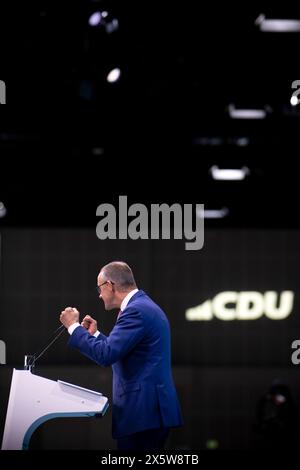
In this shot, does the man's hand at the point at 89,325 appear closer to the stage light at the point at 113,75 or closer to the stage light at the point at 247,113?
the stage light at the point at 113,75

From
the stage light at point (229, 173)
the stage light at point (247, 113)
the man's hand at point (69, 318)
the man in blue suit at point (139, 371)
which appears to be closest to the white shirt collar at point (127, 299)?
the man in blue suit at point (139, 371)

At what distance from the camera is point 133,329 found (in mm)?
3355

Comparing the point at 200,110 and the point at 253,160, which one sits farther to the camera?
the point at 253,160

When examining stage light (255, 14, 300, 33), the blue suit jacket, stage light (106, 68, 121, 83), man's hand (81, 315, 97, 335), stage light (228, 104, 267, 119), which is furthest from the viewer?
stage light (228, 104, 267, 119)

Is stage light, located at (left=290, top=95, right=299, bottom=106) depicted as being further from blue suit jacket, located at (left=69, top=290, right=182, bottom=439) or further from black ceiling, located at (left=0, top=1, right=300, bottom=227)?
blue suit jacket, located at (left=69, top=290, right=182, bottom=439)

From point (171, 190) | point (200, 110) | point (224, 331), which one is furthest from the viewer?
point (224, 331)

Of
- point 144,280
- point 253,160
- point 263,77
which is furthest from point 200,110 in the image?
point 144,280

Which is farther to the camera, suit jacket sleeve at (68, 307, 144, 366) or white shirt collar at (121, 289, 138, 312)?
white shirt collar at (121, 289, 138, 312)

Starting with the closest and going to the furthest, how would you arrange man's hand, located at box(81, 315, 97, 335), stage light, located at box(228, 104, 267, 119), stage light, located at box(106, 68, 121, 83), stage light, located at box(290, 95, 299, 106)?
man's hand, located at box(81, 315, 97, 335) < stage light, located at box(106, 68, 121, 83) < stage light, located at box(290, 95, 299, 106) < stage light, located at box(228, 104, 267, 119)

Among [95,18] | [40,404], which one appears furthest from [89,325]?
[95,18]

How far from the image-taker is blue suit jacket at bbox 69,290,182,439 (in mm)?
3361

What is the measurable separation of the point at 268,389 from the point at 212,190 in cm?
248

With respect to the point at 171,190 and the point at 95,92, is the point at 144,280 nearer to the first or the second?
the point at 171,190

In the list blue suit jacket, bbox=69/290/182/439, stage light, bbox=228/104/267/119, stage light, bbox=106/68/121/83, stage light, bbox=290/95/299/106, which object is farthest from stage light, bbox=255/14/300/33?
blue suit jacket, bbox=69/290/182/439
